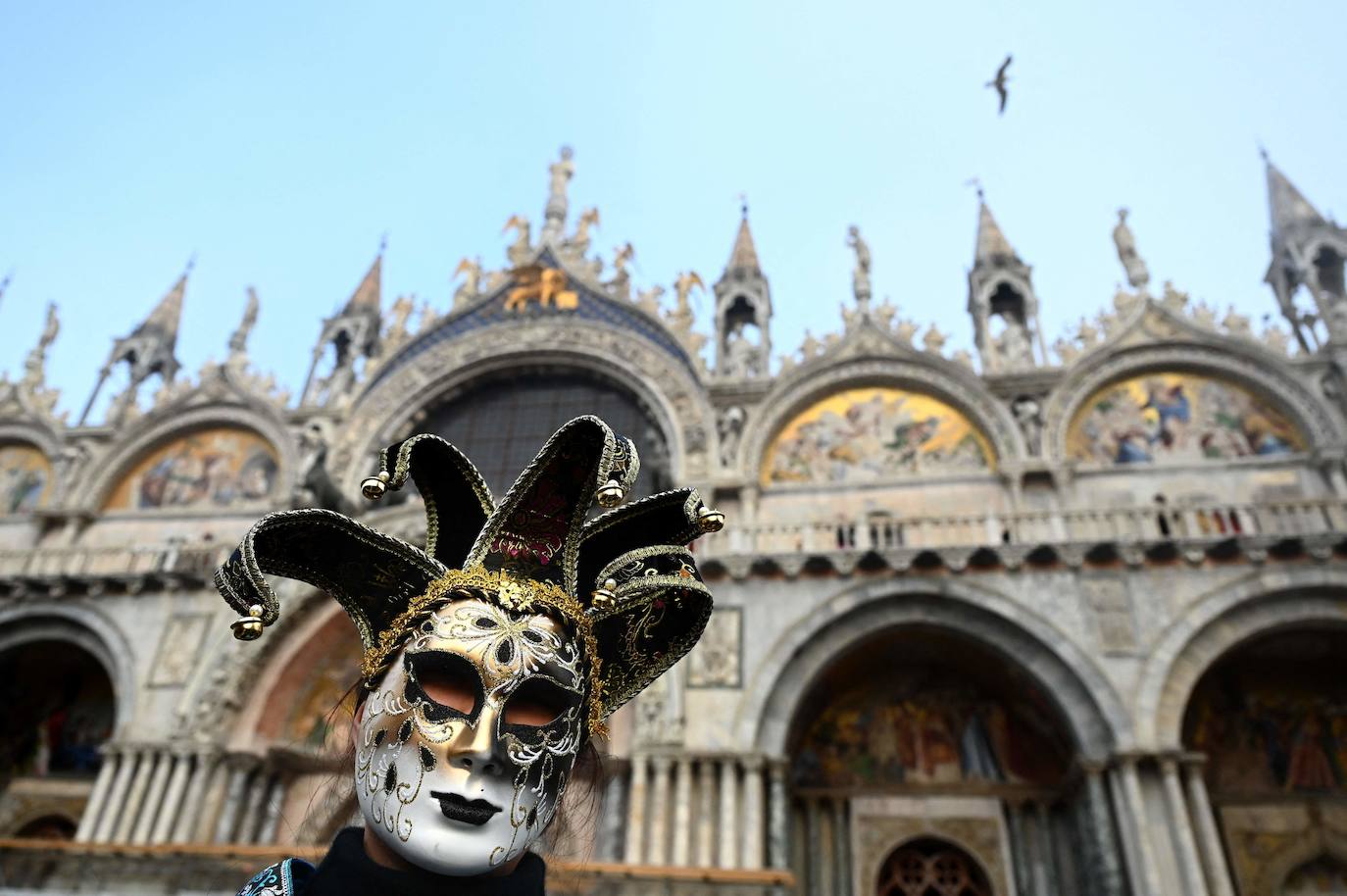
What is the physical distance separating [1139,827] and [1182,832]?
0.38 m

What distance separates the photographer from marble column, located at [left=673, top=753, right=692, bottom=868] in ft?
31.8

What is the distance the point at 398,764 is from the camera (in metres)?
2.33

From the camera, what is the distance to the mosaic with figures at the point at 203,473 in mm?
15898

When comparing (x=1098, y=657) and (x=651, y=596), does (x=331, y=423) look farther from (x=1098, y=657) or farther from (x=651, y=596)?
(x=651, y=596)

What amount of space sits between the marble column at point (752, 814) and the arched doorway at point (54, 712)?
1020 cm

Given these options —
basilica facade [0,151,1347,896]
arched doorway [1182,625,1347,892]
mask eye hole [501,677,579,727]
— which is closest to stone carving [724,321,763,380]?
basilica facade [0,151,1347,896]

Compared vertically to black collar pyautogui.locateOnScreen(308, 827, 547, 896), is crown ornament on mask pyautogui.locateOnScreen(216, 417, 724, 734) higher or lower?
higher

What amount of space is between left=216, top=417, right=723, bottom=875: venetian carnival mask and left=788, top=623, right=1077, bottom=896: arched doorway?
8.47 metres

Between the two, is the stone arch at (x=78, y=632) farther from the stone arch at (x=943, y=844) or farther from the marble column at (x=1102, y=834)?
the marble column at (x=1102, y=834)

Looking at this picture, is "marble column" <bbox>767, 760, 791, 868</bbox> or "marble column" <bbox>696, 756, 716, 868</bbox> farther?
"marble column" <bbox>767, 760, 791, 868</bbox>

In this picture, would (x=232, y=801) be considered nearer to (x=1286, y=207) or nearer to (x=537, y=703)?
(x=537, y=703)

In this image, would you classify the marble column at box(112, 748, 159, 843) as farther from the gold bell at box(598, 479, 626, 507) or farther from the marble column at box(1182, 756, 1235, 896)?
the marble column at box(1182, 756, 1235, 896)

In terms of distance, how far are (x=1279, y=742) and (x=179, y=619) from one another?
1441 centimetres

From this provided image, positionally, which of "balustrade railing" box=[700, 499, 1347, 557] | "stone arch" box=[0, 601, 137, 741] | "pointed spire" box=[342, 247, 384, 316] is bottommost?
"stone arch" box=[0, 601, 137, 741]
